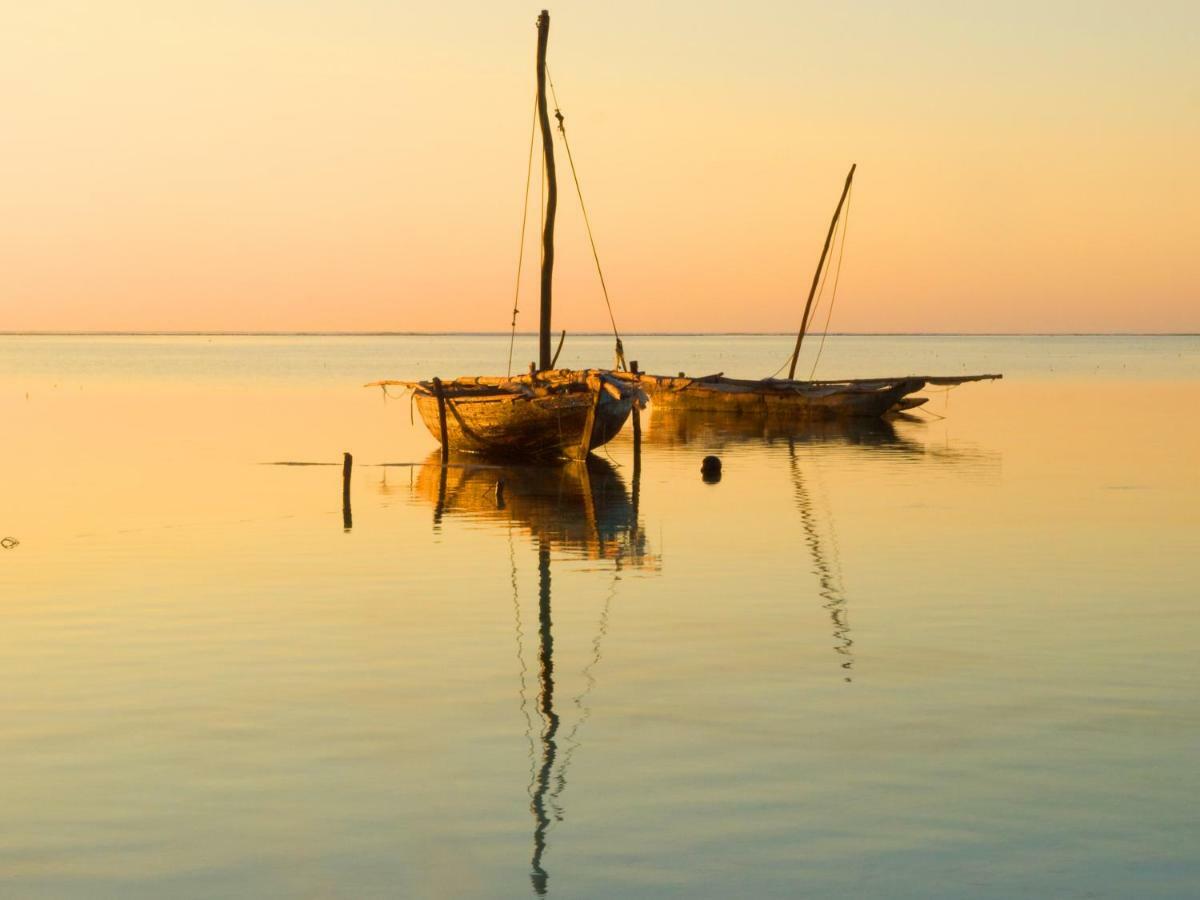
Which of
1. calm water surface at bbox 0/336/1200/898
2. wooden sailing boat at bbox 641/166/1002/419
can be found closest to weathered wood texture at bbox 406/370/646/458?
calm water surface at bbox 0/336/1200/898

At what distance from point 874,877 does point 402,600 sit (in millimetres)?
10758

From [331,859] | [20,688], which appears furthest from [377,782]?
[20,688]

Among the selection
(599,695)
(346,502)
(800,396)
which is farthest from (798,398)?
(599,695)

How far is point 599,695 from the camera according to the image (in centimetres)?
1396

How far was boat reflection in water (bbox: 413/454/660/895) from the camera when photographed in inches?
447

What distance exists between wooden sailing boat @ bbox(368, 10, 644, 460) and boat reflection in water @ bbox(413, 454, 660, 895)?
67cm

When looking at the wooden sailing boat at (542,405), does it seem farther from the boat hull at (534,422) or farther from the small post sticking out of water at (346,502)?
the small post sticking out of water at (346,502)

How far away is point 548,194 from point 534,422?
672 centimetres

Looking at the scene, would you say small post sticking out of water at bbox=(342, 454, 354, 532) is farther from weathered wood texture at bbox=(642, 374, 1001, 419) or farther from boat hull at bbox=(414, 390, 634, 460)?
weathered wood texture at bbox=(642, 374, 1001, 419)

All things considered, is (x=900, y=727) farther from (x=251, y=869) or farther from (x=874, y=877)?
(x=251, y=869)

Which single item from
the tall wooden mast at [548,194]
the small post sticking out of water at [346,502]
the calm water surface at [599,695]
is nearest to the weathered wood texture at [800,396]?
the tall wooden mast at [548,194]

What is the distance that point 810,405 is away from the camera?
55.7 metres

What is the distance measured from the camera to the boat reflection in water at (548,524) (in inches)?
447

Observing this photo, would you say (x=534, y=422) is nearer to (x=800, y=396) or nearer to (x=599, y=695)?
(x=800, y=396)
